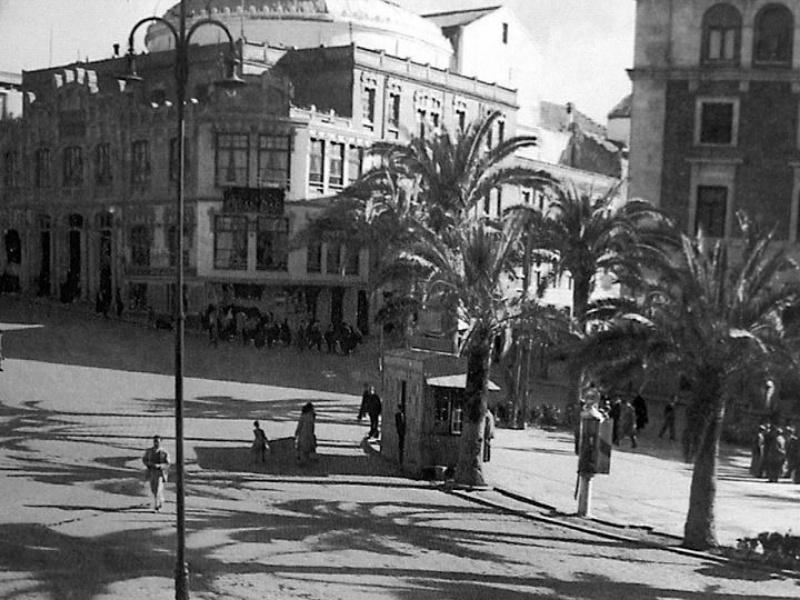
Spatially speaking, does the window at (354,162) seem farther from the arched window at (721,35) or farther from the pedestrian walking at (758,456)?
the pedestrian walking at (758,456)

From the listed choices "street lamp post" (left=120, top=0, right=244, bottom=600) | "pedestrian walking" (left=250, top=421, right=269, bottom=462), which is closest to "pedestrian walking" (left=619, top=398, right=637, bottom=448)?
"pedestrian walking" (left=250, top=421, right=269, bottom=462)

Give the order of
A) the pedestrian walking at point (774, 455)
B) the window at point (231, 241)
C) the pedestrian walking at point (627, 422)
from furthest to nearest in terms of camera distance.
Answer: the window at point (231, 241) → the pedestrian walking at point (627, 422) → the pedestrian walking at point (774, 455)

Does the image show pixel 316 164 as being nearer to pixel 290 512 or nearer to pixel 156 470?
pixel 290 512

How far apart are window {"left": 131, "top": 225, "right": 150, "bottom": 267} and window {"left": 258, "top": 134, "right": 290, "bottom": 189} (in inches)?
243

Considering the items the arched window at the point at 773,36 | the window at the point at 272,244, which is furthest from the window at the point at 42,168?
the arched window at the point at 773,36

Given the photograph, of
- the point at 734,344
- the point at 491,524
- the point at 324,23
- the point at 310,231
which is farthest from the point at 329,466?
the point at 324,23

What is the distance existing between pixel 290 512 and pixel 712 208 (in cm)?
2736

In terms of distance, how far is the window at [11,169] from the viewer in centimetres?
5366

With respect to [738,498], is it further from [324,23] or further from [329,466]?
[324,23]

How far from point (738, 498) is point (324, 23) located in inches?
1555

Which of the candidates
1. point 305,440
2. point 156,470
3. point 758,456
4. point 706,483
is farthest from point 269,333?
point 706,483

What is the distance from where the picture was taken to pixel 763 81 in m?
40.1

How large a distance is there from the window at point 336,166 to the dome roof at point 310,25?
792cm

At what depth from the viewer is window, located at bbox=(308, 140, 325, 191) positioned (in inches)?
1890
